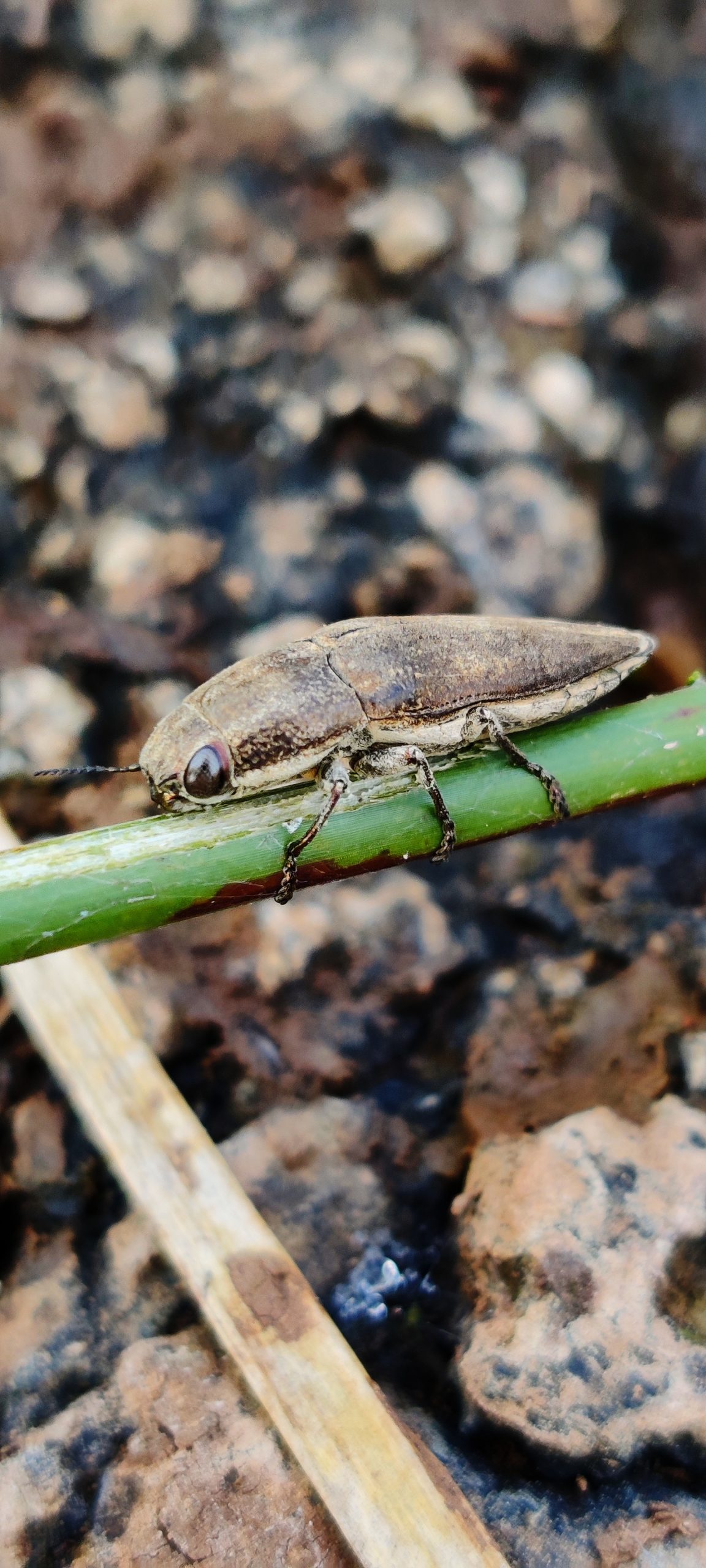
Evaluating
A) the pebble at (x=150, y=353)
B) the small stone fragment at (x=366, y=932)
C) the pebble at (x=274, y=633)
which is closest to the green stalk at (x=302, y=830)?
the small stone fragment at (x=366, y=932)

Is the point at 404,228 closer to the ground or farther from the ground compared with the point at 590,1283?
farther from the ground

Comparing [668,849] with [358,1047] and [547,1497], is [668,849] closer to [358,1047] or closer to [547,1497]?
[358,1047]

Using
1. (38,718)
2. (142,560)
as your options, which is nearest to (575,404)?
(142,560)

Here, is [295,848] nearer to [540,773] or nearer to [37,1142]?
[540,773]

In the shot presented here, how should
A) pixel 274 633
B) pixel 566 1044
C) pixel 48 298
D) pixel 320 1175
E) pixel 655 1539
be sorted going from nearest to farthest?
pixel 655 1539 → pixel 320 1175 → pixel 566 1044 → pixel 274 633 → pixel 48 298

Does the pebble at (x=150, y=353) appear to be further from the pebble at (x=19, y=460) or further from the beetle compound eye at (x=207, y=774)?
the beetle compound eye at (x=207, y=774)

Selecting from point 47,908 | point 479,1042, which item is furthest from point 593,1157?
point 47,908

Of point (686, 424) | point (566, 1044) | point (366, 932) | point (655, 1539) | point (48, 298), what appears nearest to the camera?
point (655, 1539)

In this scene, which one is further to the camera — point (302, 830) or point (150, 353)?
point (150, 353)
